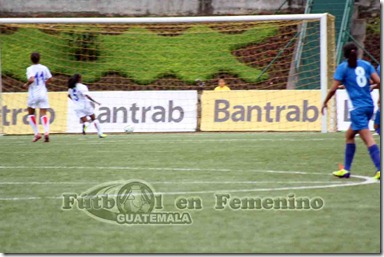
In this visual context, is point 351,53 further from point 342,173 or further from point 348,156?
point 342,173

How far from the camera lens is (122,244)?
8016mm

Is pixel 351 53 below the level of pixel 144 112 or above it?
above

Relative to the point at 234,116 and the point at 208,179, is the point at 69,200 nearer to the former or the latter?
the point at 208,179

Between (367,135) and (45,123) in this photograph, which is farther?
(45,123)

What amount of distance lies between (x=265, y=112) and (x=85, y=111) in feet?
15.2

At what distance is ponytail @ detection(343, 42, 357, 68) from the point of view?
1209 cm

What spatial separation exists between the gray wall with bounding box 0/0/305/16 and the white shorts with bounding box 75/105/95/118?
1184 centimetres

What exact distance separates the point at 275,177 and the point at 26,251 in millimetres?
5255

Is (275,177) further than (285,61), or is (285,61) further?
(285,61)

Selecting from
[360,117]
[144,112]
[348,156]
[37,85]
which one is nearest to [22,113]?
[144,112]

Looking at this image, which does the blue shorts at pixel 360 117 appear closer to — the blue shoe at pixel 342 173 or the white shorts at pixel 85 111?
the blue shoe at pixel 342 173

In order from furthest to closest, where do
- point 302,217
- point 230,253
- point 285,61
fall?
point 285,61, point 302,217, point 230,253

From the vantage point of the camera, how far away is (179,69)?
104ft

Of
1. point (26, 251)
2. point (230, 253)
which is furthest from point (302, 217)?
point (26, 251)
